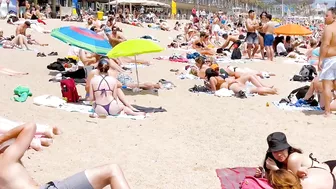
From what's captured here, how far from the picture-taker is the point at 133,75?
9.85 meters

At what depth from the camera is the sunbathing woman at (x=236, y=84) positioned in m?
8.22

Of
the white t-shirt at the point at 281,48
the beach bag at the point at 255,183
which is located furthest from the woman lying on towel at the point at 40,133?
the white t-shirt at the point at 281,48

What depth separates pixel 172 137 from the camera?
545 centimetres

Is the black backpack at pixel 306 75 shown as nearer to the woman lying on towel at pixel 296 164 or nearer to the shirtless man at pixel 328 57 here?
the shirtless man at pixel 328 57

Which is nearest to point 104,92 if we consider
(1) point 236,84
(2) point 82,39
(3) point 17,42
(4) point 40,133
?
(4) point 40,133

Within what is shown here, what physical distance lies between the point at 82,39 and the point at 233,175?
4.55 m

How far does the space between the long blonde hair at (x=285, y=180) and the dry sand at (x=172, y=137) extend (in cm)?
86

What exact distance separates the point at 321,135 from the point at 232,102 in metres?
2.07

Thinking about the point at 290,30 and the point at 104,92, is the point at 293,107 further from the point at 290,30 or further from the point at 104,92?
the point at 290,30

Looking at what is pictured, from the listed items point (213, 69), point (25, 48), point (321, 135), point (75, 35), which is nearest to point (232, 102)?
point (213, 69)

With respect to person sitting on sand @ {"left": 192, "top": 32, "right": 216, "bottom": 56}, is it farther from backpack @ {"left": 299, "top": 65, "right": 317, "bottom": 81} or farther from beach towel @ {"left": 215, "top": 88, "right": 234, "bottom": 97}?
beach towel @ {"left": 215, "top": 88, "right": 234, "bottom": 97}

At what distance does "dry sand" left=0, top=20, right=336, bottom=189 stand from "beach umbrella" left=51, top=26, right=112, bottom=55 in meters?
0.78

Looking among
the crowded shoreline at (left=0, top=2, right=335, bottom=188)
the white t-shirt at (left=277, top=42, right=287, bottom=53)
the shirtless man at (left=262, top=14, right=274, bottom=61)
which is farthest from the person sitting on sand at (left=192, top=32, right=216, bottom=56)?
the crowded shoreline at (left=0, top=2, right=335, bottom=188)

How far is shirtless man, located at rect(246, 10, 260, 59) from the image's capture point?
41.8ft
